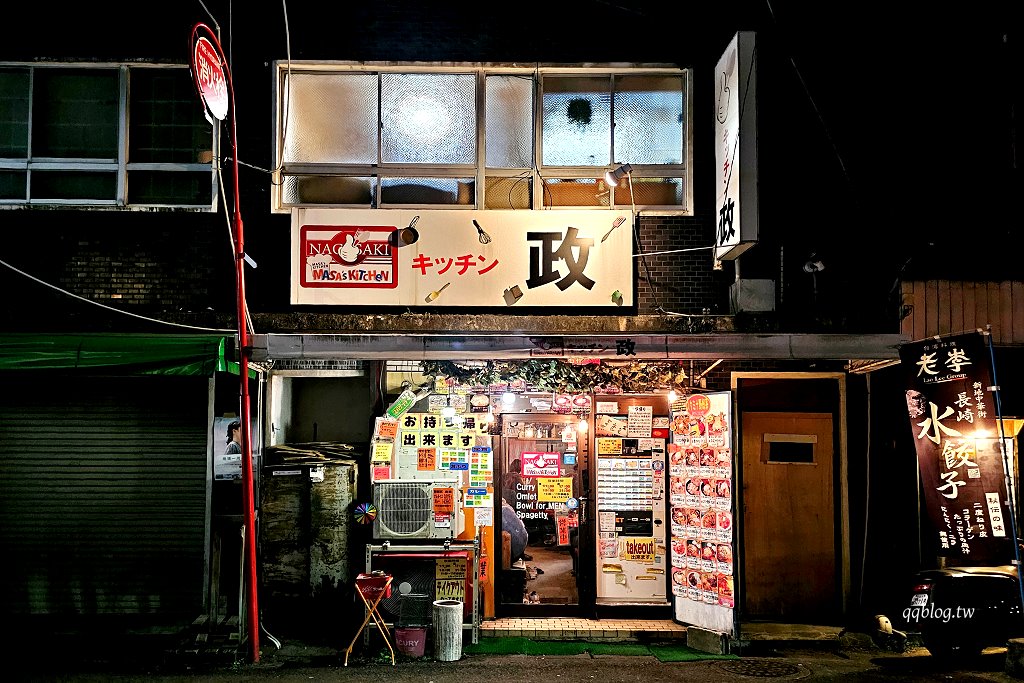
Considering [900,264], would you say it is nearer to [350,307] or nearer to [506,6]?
[506,6]

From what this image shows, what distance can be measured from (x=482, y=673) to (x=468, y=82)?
773 centimetres

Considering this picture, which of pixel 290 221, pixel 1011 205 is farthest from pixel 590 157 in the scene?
pixel 1011 205

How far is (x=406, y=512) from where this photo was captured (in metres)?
10.3

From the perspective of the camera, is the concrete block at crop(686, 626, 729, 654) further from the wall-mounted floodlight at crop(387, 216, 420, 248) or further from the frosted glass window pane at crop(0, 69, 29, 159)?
the frosted glass window pane at crop(0, 69, 29, 159)

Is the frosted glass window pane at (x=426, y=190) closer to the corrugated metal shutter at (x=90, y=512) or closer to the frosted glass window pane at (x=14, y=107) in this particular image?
the corrugated metal shutter at (x=90, y=512)

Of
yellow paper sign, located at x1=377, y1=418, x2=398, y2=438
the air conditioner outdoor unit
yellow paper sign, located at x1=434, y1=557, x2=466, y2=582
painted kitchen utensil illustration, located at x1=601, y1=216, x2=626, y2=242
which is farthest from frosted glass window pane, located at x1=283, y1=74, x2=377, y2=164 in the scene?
yellow paper sign, located at x1=434, y1=557, x2=466, y2=582

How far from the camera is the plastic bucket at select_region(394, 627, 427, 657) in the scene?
9758 millimetres

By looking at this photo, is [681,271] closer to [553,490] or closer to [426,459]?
[553,490]

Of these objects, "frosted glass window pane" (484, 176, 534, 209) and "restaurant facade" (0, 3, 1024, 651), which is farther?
"frosted glass window pane" (484, 176, 534, 209)

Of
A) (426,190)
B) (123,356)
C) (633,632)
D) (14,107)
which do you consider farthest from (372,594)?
(14,107)

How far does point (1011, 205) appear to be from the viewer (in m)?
10.9

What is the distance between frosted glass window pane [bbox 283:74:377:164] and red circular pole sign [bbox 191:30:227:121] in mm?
1531

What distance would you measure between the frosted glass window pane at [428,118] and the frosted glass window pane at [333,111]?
0.19 meters

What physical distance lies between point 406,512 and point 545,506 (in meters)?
2.08
